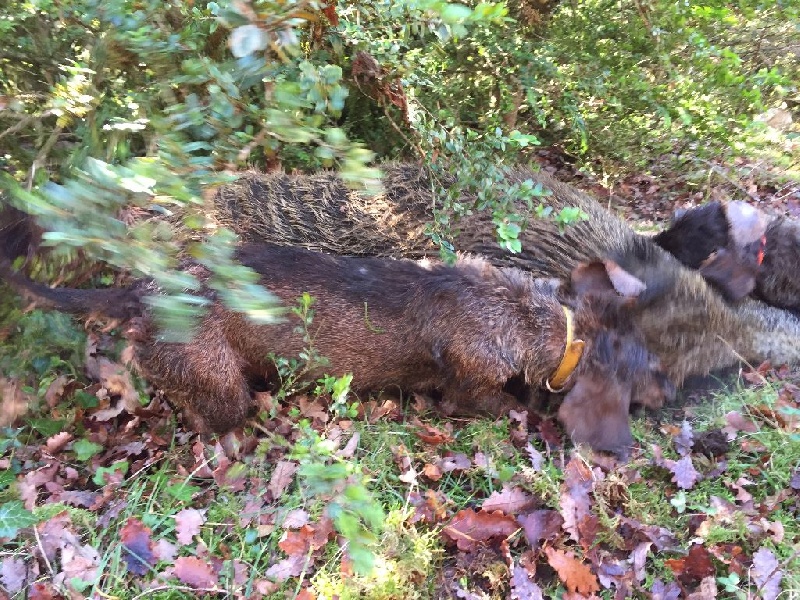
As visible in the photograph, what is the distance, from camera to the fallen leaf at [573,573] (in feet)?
9.89

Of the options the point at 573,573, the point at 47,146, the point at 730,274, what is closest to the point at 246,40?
the point at 573,573

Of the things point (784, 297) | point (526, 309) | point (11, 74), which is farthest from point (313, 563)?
point (784, 297)

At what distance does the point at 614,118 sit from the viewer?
712cm

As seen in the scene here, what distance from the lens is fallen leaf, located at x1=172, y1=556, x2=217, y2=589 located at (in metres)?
3.13

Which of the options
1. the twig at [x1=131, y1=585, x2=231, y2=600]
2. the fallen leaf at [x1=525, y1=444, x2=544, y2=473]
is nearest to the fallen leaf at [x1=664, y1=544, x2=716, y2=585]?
the fallen leaf at [x1=525, y1=444, x2=544, y2=473]

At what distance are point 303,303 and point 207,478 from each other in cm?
125

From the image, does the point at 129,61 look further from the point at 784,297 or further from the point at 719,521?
the point at 784,297

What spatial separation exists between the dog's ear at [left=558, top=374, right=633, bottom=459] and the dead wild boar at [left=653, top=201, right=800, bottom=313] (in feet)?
5.16

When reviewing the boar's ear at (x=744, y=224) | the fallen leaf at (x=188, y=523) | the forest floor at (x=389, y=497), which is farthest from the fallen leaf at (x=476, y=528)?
the boar's ear at (x=744, y=224)

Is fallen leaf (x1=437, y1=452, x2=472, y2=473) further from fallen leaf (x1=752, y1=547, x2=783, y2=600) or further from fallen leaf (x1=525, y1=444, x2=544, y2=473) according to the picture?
fallen leaf (x1=752, y1=547, x2=783, y2=600)

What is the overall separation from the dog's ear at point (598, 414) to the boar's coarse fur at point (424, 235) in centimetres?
111

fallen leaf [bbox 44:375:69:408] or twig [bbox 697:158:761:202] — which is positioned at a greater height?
twig [bbox 697:158:761:202]

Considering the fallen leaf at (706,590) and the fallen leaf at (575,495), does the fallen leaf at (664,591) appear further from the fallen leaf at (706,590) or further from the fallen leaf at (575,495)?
the fallen leaf at (575,495)

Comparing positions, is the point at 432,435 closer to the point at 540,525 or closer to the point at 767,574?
the point at 540,525
